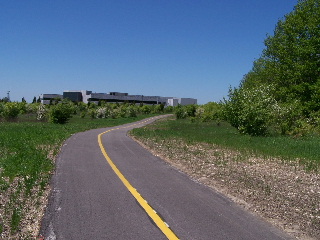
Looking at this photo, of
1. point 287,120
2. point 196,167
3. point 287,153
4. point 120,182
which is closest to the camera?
point 120,182

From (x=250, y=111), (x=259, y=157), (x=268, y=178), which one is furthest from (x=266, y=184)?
(x=250, y=111)

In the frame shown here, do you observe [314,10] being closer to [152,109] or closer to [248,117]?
[248,117]

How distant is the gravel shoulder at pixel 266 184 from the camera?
650 centimetres

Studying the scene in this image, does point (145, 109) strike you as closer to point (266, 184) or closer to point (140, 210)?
point (266, 184)

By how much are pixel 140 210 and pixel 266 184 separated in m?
4.27

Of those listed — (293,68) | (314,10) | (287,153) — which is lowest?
(287,153)

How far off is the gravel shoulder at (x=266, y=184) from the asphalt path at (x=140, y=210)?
0.41 metres

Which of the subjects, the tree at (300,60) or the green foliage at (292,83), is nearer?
the green foliage at (292,83)

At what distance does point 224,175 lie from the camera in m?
10.7

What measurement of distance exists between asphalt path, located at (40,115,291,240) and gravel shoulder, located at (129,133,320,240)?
1.35 ft

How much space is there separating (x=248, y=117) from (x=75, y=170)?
18581 millimetres

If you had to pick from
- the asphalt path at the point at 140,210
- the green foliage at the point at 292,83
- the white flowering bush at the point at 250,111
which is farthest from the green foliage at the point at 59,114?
the asphalt path at the point at 140,210

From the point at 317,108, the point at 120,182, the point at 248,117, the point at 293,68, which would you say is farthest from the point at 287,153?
the point at 293,68

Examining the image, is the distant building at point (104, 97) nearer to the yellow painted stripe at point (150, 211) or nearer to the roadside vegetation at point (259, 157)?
the roadside vegetation at point (259, 157)
